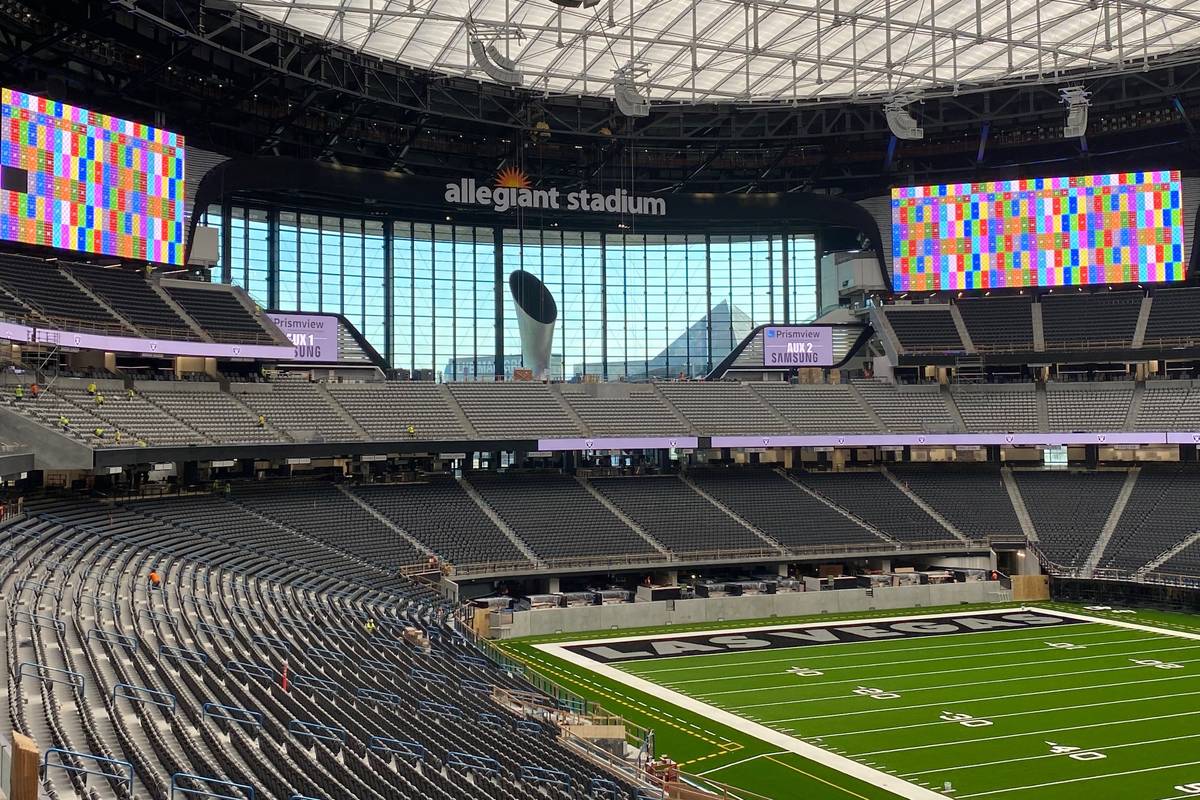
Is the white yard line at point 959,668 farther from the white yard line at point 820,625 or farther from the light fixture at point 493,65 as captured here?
the light fixture at point 493,65

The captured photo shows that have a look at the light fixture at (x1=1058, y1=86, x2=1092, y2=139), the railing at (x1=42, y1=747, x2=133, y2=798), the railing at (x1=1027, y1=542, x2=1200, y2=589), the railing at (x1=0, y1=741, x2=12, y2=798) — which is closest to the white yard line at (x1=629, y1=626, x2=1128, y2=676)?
the railing at (x1=1027, y1=542, x2=1200, y2=589)

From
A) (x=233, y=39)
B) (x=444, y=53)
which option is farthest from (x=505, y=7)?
(x=233, y=39)

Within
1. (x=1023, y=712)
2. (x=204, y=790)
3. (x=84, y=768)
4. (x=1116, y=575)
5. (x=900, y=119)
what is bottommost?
(x=1023, y=712)

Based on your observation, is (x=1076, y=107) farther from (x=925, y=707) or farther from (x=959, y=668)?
(x=925, y=707)

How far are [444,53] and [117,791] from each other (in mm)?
36826

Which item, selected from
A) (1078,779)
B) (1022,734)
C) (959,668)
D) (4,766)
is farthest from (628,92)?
(4,766)

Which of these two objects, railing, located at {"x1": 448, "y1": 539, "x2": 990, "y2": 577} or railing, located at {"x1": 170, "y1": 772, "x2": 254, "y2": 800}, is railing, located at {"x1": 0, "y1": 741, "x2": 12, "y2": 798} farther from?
railing, located at {"x1": 448, "y1": 539, "x2": 990, "y2": 577}

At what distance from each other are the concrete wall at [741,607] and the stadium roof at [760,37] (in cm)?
1992

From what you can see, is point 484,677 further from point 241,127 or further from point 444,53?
point 241,127

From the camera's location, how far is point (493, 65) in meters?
37.8

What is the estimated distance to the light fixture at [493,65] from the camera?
36469mm

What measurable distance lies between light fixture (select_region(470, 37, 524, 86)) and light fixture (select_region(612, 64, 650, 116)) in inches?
149

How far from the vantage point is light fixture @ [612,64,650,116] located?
3969cm

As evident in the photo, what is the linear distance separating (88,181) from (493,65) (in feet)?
54.4
